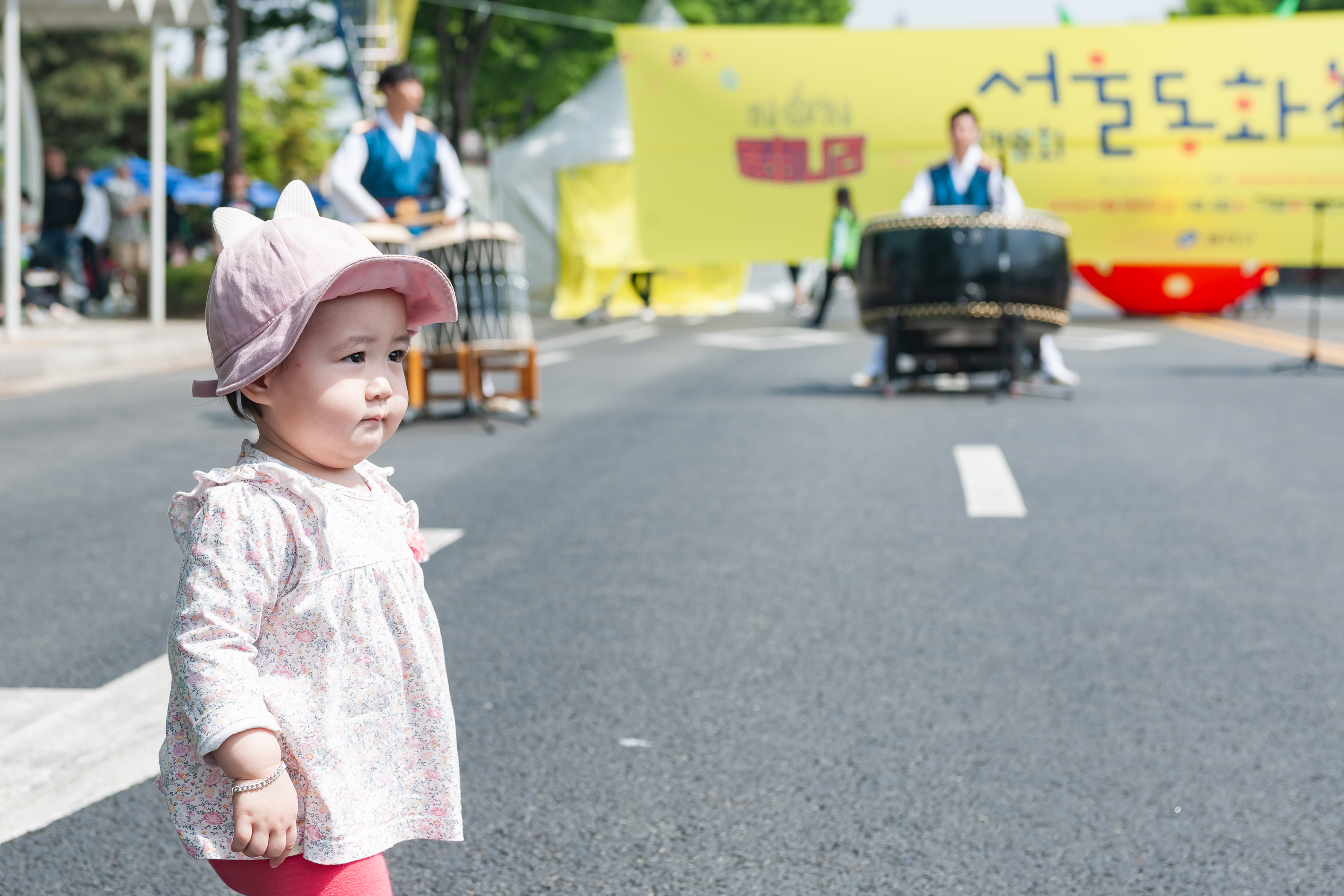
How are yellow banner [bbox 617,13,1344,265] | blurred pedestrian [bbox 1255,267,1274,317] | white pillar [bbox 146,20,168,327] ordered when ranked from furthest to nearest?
blurred pedestrian [bbox 1255,267,1274,317]
yellow banner [bbox 617,13,1344,265]
white pillar [bbox 146,20,168,327]

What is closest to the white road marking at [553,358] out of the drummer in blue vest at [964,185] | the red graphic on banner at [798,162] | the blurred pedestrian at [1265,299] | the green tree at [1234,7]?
the drummer in blue vest at [964,185]

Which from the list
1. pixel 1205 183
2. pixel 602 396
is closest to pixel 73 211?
pixel 602 396

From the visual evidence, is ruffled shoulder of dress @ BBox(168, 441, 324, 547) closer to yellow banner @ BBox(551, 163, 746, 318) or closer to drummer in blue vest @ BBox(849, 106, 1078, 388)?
drummer in blue vest @ BBox(849, 106, 1078, 388)

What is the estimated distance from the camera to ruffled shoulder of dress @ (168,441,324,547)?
1931 mm

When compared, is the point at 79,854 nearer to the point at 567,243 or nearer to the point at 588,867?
the point at 588,867

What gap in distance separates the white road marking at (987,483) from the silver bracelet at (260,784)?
513 cm

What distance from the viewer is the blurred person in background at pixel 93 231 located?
21984 millimetres

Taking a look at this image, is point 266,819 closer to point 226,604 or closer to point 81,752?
point 226,604

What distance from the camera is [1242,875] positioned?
9.45ft

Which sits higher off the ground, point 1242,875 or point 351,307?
point 351,307

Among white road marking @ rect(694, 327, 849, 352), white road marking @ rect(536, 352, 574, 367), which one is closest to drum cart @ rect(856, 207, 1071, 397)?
white road marking @ rect(536, 352, 574, 367)

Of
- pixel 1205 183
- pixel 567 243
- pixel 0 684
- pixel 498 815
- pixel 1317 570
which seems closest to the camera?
pixel 498 815

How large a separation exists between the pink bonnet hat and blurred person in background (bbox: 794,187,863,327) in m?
Answer: 18.7

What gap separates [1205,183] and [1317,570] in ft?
54.9
